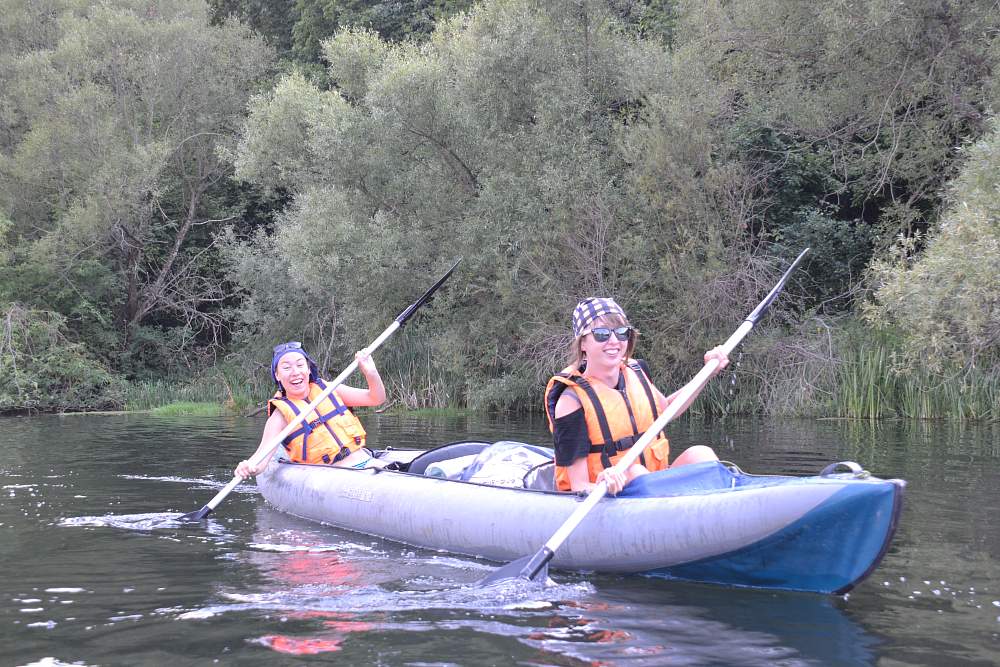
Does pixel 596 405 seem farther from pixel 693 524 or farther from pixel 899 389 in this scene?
pixel 899 389

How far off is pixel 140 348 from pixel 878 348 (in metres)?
15.3

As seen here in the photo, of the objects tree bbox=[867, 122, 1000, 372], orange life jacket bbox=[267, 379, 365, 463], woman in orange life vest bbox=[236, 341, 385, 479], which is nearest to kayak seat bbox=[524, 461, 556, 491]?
woman in orange life vest bbox=[236, 341, 385, 479]

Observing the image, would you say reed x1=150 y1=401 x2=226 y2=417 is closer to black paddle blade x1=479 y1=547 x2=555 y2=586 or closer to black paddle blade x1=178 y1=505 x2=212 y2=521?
black paddle blade x1=178 y1=505 x2=212 y2=521

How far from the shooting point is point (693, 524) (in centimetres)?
428

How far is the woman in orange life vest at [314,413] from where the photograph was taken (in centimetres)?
684

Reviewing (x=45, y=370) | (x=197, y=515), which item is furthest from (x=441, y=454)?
(x=45, y=370)

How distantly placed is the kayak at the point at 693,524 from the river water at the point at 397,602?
3.8 inches

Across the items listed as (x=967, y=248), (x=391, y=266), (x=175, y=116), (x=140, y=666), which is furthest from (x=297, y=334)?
(x=140, y=666)

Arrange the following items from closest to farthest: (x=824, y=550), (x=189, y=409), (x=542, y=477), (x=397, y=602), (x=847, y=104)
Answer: (x=824, y=550)
(x=397, y=602)
(x=542, y=477)
(x=847, y=104)
(x=189, y=409)

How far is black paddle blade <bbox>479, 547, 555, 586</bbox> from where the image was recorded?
4328 mm

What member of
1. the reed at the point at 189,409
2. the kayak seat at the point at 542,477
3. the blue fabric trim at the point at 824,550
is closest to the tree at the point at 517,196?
the reed at the point at 189,409

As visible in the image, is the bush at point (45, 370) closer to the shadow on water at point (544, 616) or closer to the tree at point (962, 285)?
the tree at point (962, 285)

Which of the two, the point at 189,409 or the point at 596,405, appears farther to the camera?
the point at 189,409

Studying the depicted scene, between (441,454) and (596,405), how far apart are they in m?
2.07
